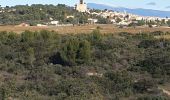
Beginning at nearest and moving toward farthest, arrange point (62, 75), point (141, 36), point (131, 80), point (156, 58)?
point (131, 80) → point (62, 75) → point (156, 58) → point (141, 36)

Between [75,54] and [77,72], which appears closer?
[77,72]

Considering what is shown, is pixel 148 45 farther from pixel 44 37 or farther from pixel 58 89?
pixel 58 89

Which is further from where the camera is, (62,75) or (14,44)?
(14,44)

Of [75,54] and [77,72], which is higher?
[77,72]

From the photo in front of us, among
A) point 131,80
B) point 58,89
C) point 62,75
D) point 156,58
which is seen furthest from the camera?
point 156,58

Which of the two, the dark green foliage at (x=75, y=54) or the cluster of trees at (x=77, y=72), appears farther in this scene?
the dark green foliage at (x=75, y=54)

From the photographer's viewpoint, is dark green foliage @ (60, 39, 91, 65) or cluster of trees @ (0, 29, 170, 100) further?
dark green foliage @ (60, 39, 91, 65)

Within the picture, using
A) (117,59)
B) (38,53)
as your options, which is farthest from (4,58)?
(117,59)
